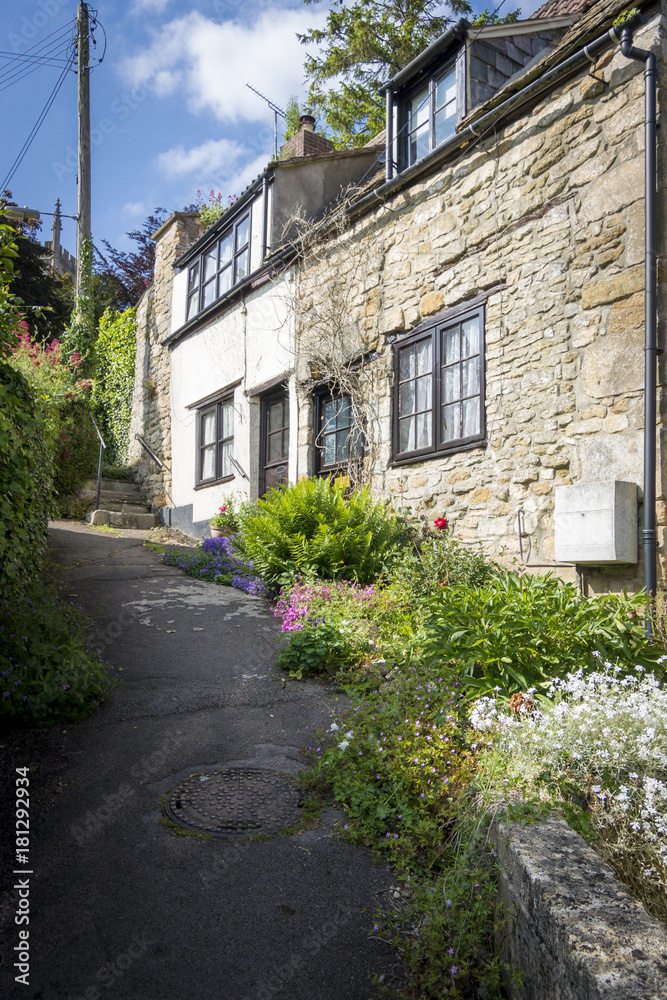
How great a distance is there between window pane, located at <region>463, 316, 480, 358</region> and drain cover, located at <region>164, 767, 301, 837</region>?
16.0ft

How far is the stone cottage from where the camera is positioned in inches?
217

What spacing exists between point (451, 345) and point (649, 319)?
246 centimetres

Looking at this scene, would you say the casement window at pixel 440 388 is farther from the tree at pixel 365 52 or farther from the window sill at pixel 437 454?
the tree at pixel 365 52

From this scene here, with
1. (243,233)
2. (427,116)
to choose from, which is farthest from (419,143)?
(243,233)

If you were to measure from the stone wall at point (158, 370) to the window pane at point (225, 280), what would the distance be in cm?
241

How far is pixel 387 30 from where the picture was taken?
54.7 feet

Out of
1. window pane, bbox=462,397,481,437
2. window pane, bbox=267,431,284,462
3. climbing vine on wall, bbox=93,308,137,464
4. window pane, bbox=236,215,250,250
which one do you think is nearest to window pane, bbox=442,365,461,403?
window pane, bbox=462,397,481,437

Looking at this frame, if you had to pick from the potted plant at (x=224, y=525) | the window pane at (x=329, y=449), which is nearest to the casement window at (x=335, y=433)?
the window pane at (x=329, y=449)

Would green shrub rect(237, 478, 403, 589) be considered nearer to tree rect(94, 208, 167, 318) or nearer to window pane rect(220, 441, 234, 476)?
window pane rect(220, 441, 234, 476)

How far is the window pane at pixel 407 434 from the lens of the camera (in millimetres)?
7793

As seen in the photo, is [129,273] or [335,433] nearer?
[335,433]

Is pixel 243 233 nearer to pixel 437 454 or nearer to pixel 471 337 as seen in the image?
pixel 471 337

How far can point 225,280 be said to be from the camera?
492 inches

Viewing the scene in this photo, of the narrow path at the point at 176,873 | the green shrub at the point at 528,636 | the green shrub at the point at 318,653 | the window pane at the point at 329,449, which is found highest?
the window pane at the point at 329,449
